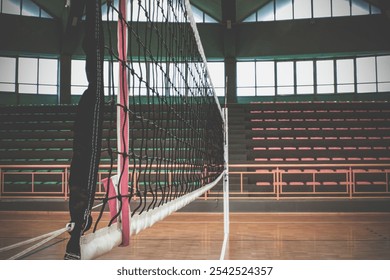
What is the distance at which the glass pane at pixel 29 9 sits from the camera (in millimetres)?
16625

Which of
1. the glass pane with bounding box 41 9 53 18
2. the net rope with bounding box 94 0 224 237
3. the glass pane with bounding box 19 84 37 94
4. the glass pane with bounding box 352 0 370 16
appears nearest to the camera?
the net rope with bounding box 94 0 224 237

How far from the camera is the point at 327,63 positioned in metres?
17.6

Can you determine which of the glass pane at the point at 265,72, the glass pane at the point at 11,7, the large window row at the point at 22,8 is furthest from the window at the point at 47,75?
the glass pane at the point at 265,72

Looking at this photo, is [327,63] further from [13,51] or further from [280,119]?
[13,51]

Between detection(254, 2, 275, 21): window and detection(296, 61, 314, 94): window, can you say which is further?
detection(296, 61, 314, 94): window

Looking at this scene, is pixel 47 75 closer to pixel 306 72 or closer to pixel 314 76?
pixel 306 72

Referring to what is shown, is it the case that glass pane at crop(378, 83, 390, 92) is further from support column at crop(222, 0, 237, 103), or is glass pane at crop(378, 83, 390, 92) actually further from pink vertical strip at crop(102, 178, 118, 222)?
pink vertical strip at crop(102, 178, 118, 222)

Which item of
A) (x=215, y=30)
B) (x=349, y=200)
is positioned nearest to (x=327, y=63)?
(x=215, y=30)

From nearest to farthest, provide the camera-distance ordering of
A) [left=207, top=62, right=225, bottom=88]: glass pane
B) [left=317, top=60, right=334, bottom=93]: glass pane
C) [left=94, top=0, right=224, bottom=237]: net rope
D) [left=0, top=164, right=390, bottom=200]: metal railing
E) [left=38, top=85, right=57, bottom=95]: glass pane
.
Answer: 1. [left=94, top=0, right=224, bottom=237]: net rope
2. [left=0, top=164, right=390, bottom=200]: metal railing
3. [left=38, top=85, right=57, bottom=95]: glass pane
4. [left=317, top=60, right=334, bottom=93]: glass pane
5. [left=207, top=62, right=225, bottom=88]: glass pane

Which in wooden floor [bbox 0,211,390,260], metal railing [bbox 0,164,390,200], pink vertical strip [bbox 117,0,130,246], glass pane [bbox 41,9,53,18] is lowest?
wooden floor [bbox 0,211,390,260]

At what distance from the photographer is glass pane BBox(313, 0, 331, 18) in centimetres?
1716

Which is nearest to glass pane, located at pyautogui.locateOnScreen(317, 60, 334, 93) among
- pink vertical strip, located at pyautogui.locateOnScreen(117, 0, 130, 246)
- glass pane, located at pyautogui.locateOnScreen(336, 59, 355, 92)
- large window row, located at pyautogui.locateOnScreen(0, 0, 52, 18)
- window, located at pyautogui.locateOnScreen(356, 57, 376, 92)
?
glass pane, located at pyautogui.locateOnScreen(336, 59, 355, 92)

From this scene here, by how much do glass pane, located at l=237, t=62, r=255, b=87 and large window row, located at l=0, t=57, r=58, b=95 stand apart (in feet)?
24.4
